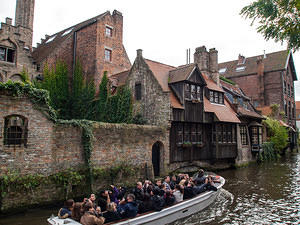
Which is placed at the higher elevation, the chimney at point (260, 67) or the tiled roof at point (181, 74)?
the chimney at point (260, 67)

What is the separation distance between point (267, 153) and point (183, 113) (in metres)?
15.3

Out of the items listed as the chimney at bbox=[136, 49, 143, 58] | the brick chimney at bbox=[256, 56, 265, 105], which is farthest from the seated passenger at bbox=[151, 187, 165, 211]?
the brick chimney at bbox=[256, 56, 265, 105]

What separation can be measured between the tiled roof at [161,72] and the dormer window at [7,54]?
10.9 meters

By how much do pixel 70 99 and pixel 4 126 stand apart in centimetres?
1168

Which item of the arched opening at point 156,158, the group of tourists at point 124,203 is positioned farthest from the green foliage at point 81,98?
→ the group of tourists at point 124,203

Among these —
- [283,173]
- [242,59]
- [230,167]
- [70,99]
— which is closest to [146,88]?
[70,99]

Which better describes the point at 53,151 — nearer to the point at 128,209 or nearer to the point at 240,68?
the point at 128,209

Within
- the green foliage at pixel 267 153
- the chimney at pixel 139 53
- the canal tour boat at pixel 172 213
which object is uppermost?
the chimney at pixel 139 53

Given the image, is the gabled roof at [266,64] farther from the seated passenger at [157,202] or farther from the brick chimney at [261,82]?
the seated passenger at [157,202]

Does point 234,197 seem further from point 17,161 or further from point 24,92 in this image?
point 24,92

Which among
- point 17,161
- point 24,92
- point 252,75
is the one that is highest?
point 252,75

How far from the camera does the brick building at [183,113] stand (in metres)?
17.3

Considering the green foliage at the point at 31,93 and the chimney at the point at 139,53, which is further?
the chimney at the point at 139,53

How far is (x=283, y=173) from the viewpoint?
19.8 m
